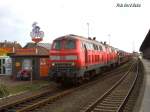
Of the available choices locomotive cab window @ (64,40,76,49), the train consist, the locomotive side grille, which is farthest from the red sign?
the locomotive side grille

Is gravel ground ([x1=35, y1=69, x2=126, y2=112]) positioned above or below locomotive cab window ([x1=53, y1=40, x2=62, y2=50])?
below

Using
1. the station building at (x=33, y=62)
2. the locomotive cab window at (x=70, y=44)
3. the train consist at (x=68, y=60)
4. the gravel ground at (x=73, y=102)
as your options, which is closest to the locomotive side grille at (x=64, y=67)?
the train consist at (x=68, y=60)

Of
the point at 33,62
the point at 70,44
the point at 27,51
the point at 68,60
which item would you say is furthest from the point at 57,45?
the point at 27,51

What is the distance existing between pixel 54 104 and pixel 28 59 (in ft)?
42.1

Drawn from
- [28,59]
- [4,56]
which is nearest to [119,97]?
[28,59]

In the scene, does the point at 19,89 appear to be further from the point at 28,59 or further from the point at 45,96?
the point at 28,59

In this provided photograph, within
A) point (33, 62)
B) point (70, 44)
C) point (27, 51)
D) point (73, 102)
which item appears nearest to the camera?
point (73, 102)

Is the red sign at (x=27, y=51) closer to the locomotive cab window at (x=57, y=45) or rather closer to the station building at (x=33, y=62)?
the station building at (x=33, y=62)

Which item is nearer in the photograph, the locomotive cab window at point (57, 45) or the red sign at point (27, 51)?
the locomotive cab window at point (57, 45)

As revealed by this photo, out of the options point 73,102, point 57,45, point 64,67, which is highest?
point 57,45

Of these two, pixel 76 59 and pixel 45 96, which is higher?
pixel 76 59

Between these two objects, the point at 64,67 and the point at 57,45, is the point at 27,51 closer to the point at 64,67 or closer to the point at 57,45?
the point at 57,45

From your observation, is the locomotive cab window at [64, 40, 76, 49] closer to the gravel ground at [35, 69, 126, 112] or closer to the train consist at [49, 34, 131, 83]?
the train consist at [49, 34, 131, 83]

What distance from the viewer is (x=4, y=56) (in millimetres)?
32094
